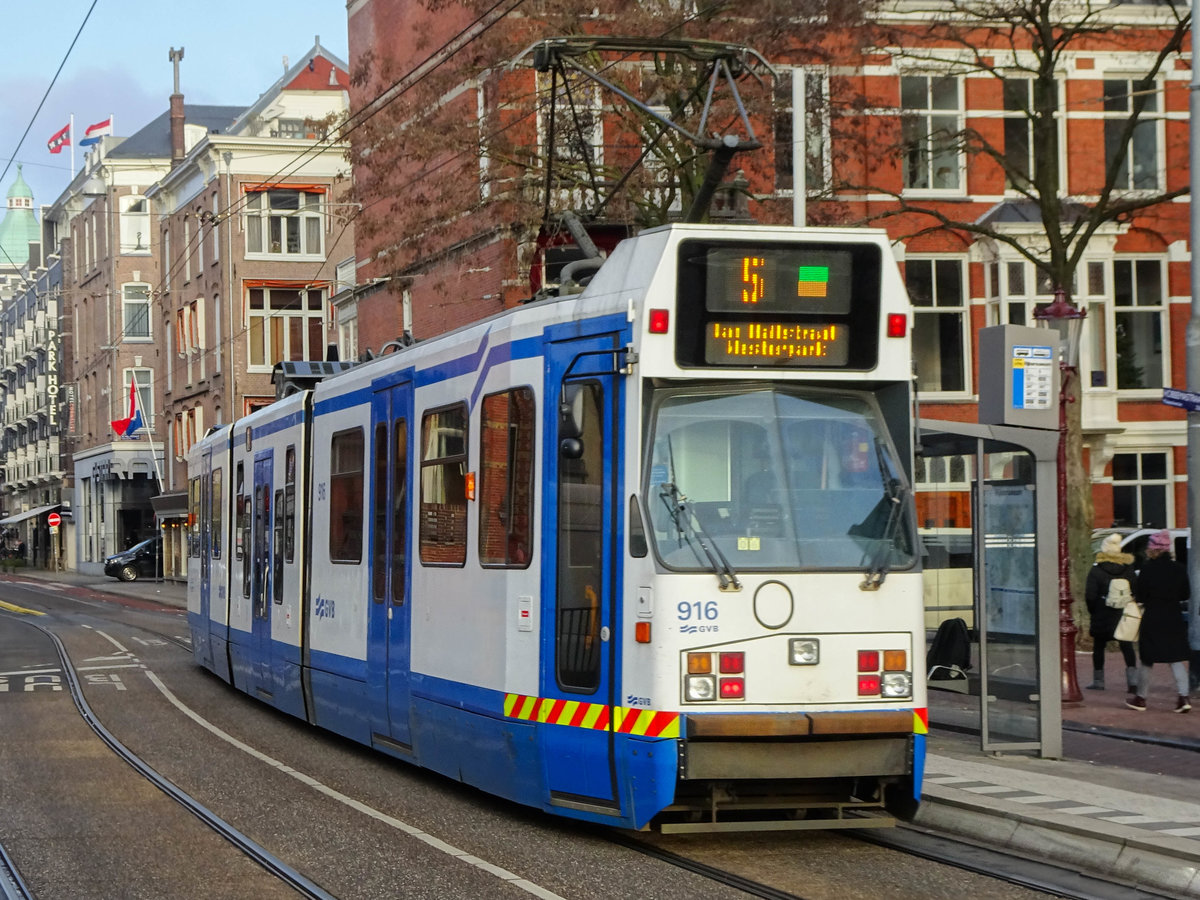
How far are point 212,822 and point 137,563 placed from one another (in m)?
56.9

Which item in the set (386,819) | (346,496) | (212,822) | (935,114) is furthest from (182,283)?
(386,819)

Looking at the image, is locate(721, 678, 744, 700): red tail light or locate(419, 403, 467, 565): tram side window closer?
locate(721, 678, 744, 700): red tail light

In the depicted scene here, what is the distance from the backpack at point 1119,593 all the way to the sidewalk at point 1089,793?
1.03 metres

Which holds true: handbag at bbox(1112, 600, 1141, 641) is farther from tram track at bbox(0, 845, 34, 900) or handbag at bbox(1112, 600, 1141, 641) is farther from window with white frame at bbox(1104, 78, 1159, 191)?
window with white frame at bbox(1104, 78, 1159, 191)

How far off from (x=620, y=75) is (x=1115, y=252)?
15.7 meters

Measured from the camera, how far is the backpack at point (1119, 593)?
659 inches

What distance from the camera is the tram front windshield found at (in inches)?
344

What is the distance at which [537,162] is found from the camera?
73.0 feet

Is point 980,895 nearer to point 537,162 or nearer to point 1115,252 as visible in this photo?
point 537,162

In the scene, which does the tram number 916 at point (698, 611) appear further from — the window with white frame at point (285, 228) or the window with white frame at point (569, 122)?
the window with white frame at point (285, 228)

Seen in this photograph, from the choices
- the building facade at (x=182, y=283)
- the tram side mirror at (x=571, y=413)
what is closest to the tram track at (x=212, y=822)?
the tram side mirror at (x=571, y=413)

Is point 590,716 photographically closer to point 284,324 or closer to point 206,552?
point 206,552

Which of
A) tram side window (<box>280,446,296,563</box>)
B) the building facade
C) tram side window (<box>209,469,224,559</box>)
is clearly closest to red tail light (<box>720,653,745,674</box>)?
tram side window (<box>280,446,296,563</box>)

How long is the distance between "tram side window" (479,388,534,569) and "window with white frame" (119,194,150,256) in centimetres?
6579
